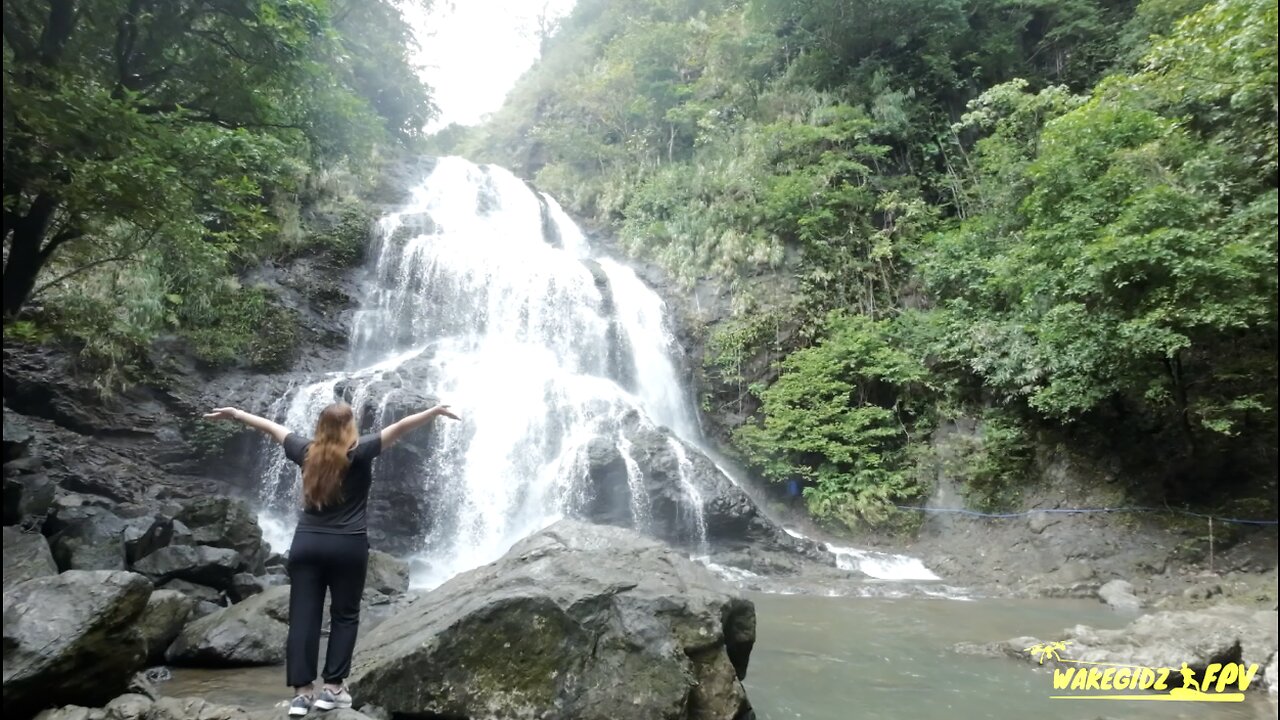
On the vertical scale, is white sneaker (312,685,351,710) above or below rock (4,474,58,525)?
below

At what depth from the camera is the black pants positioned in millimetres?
3133

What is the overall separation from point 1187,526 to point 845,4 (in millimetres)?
15110

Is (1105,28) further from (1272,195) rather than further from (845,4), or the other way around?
(1272,195)

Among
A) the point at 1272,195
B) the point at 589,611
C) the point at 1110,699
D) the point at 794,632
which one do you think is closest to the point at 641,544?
the point at 589,611

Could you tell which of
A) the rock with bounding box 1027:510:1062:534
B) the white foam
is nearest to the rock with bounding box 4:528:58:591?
the white foam

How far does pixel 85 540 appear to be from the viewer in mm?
6566

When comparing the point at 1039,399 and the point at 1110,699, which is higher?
the point at 1039,399

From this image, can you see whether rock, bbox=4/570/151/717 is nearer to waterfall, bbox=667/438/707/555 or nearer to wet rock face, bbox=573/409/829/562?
wet rock face, bbox=573/409/829/562

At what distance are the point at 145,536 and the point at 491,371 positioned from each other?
6954mm

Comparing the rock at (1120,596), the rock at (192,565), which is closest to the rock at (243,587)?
the rock at (192,565)

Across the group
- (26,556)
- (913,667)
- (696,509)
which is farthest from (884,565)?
(26,556)

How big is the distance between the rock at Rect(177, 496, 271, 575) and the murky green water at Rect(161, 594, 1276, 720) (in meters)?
2.95

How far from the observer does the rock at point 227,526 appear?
7566 mm

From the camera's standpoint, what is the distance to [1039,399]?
9.98 meters
